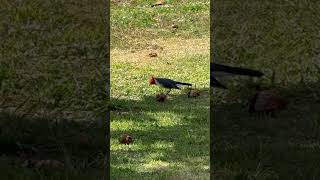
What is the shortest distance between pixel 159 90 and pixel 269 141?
317 centimetres

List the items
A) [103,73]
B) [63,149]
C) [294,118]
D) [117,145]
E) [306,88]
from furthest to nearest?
[103,73], [306,88], [294,118], [117,145], [63,149]

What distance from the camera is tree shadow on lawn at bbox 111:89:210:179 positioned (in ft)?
18.5

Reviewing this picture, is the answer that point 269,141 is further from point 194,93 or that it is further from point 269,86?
point 194,93

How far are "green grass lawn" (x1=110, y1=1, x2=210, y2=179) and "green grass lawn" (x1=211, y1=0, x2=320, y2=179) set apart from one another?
0.91 ft

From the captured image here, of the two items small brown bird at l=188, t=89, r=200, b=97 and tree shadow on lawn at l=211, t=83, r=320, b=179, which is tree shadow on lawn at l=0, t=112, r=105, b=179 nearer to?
tree shadow on lawn at l=211, t=83, r=320, b=179

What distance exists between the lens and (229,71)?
354 inches

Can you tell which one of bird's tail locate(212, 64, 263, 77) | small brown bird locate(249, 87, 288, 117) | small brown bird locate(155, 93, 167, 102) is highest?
A: small brown bird locate(249, 87, 288, 117)

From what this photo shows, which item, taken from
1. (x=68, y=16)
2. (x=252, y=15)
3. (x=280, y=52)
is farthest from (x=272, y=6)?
(x=68, y=16)

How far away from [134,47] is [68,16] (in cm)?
135

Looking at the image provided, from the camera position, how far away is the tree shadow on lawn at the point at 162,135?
5.65 metres

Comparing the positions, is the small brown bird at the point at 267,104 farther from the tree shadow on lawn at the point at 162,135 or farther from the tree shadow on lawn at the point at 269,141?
the tree shadow on lawn at the point at 162,135

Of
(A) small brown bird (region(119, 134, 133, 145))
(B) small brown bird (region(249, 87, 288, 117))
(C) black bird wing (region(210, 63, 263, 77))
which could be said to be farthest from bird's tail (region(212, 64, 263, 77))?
(A) small brown bird (region(119, 134, 133, 145))

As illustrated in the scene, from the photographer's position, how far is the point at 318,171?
4902 millimetres

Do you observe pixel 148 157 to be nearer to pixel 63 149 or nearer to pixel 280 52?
pixel 63 149
